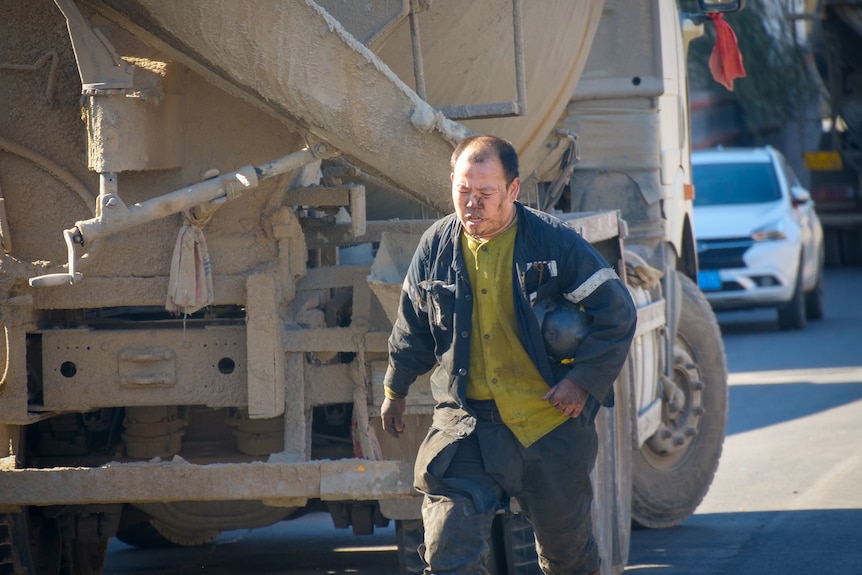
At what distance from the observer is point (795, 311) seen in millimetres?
15094

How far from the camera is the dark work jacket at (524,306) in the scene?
4.13m

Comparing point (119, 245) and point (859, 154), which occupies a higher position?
point (859, 154)

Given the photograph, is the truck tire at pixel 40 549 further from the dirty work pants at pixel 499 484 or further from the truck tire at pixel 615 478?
the truck tire at pixel 615 478

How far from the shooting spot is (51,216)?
504 centimetres

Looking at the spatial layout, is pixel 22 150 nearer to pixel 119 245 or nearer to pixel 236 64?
pixel 119 245

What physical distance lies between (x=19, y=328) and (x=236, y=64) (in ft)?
4.04

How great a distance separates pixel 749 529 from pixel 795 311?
27.6 ft

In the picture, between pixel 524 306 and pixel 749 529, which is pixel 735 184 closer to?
pixel 749 529

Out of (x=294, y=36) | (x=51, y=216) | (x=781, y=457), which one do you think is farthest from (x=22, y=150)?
(x=781, y=457)

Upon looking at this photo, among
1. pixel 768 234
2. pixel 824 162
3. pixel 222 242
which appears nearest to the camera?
pixel 222 242

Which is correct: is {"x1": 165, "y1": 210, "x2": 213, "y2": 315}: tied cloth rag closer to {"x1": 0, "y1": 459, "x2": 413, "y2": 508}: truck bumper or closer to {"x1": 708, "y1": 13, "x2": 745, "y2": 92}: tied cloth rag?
{"x1": 0, "y1": 459, "x2": 413, "y2": 508}: truck bumper

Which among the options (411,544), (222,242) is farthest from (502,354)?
(222,242)

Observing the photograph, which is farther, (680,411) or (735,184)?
(735,184)

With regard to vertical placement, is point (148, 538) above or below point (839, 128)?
below
